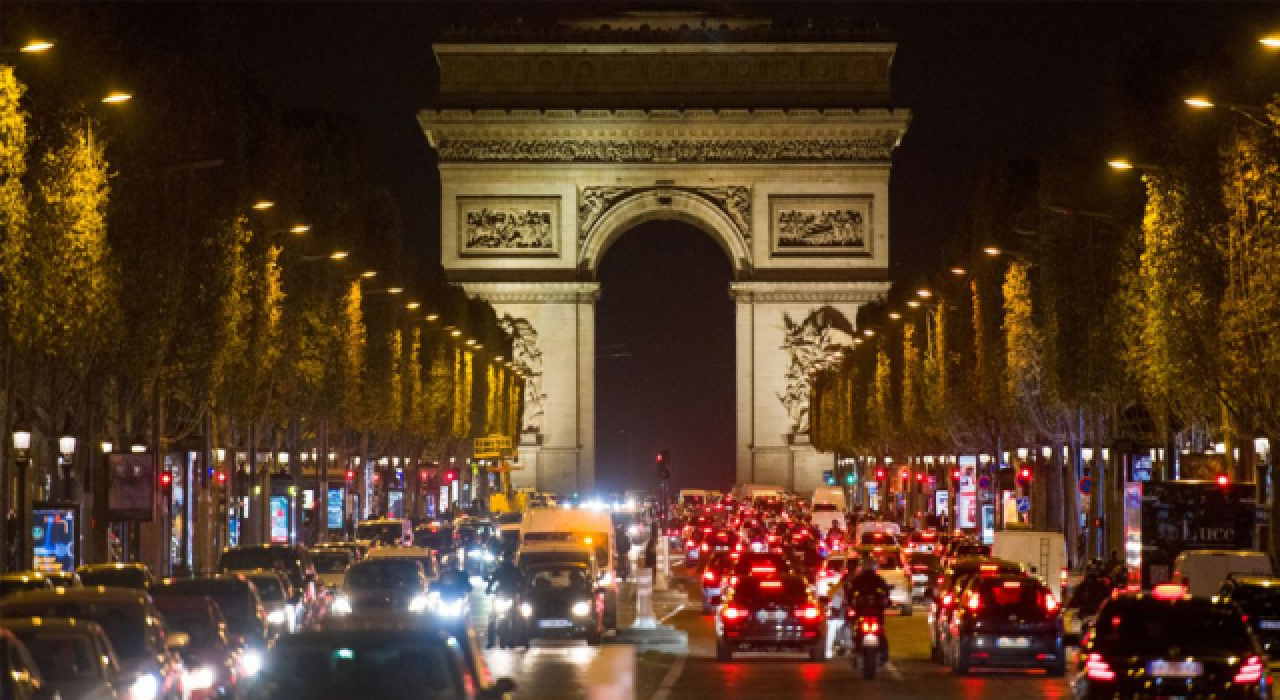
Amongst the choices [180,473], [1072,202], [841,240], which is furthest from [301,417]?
[841,240]

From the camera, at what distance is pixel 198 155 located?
5003cm

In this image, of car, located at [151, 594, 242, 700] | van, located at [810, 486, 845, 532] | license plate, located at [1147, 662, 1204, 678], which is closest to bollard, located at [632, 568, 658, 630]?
car, located at [151, 594, 242, 700]

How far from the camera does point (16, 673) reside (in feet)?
55.0

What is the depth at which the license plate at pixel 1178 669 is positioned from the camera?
74.3 ft

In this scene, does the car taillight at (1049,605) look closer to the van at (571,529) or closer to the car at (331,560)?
the van at (571,529)

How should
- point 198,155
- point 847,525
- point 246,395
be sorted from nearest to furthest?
point 198,155, point 246,395, point 847,525

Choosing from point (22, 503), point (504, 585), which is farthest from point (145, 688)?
point (22, 503)

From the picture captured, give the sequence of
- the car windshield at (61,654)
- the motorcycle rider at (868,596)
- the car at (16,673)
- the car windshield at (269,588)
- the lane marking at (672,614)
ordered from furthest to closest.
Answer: the lane marking at (672,614), the car windshield at (269,588), the motorcycle rider at (868,596), the car windshield at (61,654), the car at (16,673)

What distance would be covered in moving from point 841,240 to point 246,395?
3047 inches

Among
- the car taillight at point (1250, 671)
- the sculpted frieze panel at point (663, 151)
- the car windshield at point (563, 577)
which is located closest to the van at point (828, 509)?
the sculpted frieze panel at point (663, 151)

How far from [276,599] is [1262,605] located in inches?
488

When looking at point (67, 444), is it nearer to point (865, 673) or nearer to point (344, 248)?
point (865, 673)

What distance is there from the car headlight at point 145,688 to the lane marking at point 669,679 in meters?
8.97

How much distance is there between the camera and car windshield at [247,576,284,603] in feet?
115
